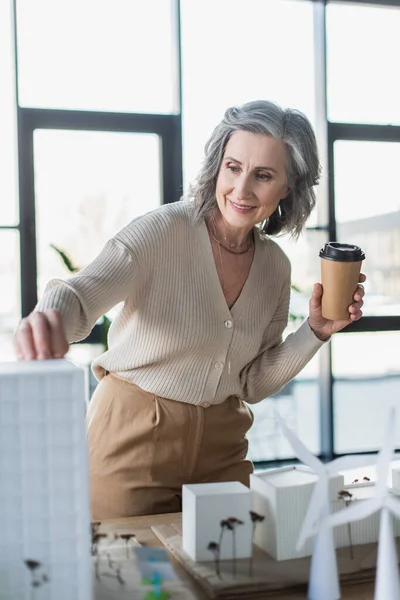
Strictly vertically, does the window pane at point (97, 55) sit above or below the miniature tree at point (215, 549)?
above

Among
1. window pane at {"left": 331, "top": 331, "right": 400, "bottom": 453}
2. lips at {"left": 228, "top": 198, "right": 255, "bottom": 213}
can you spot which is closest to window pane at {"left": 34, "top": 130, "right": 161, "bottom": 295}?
window pane at {"left": 331, "top": 331, "right": 400, "bottom": 453}

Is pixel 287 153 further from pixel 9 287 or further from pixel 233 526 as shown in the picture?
pixel 9 287

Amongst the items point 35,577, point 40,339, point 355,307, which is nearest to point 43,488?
point 35,577

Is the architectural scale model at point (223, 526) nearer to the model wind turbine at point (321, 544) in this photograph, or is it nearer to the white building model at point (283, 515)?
the white building model at point (283, 515)

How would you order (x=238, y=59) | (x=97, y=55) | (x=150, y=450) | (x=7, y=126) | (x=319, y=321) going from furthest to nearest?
(x=238, y=59) → (x=97, y=55) → (x=7, y=126) → (x=319, y=321) → (x=150, y=450)

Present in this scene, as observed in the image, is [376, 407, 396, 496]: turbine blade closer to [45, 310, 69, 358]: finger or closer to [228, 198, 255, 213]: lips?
[45, 310, 69, 358]: finger

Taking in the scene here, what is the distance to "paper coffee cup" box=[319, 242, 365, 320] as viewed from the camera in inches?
56.2

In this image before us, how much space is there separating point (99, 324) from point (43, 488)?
297 cm

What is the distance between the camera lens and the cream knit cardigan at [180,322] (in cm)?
164

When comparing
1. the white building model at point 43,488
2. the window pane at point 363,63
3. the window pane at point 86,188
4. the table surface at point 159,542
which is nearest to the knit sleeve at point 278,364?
the table surface at point 159,542

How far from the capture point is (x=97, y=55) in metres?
3.95

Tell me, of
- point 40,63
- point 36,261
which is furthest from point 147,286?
point 40,63

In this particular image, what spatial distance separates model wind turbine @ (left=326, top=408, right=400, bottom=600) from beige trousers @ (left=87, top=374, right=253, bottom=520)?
2.27 ft

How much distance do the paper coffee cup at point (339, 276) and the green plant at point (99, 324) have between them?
7.12ft
